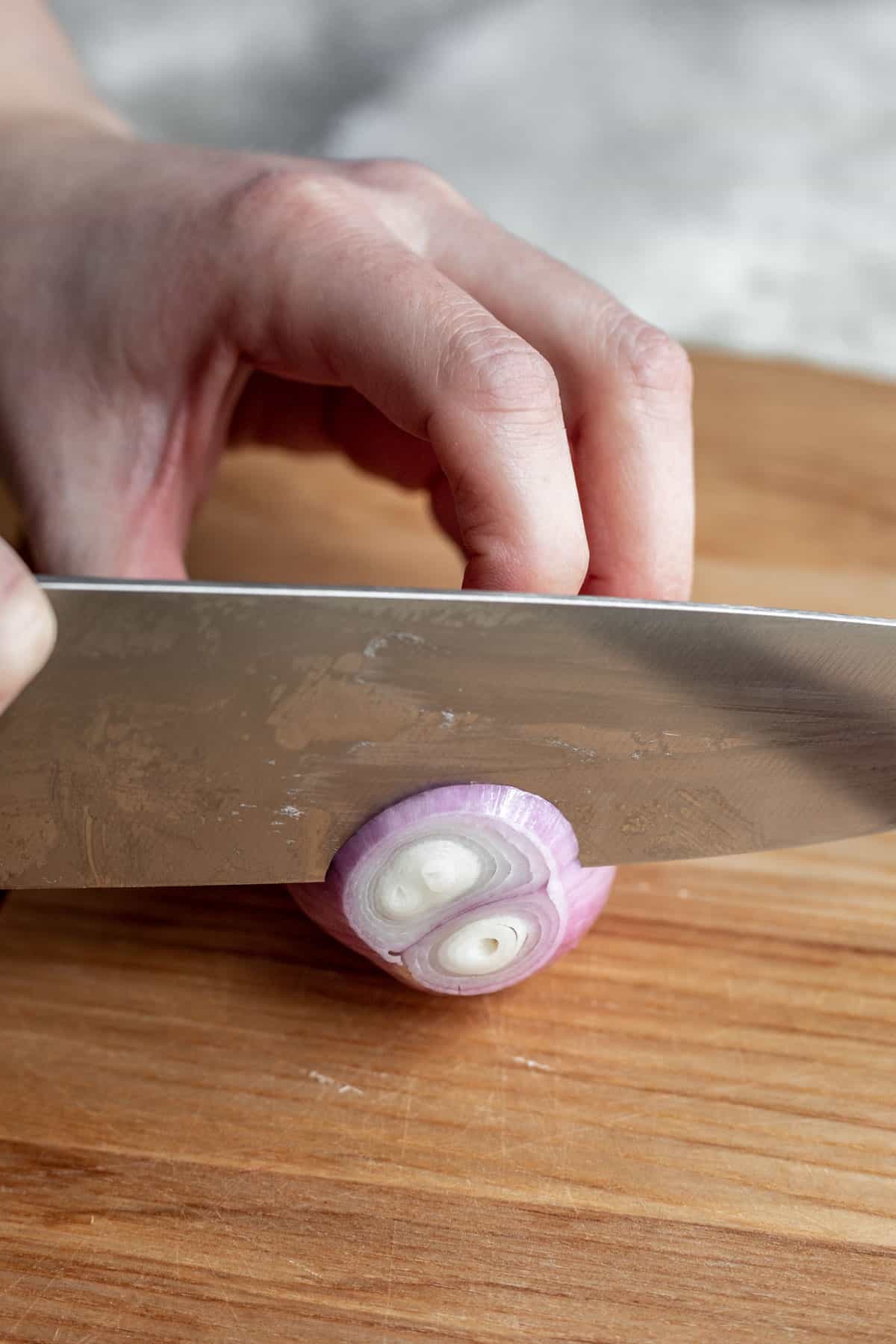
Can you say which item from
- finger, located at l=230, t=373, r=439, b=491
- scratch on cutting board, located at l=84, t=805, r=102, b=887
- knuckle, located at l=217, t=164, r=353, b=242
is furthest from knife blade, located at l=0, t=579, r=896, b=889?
finger, located at l=230, t=373, r=439, b=491

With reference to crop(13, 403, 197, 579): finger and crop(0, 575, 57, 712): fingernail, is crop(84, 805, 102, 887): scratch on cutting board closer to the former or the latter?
crop(0, 575, 57, 712): fingernail

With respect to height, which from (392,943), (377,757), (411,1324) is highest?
(377,757)

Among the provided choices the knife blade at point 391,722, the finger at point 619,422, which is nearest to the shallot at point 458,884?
the knife blade at point 391,722

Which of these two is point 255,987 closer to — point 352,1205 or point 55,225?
point 352,1205

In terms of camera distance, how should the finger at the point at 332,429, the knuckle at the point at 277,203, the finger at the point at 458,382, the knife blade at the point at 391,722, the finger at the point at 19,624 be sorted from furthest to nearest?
1. the finger at the point at 332,429
2. the knuckle at the point at 277,203
3. the finger at the point at 458,382
4. the knife blade at the point at 391,722
5. the finger at the point at 19,624

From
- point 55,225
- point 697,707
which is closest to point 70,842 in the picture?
point 697,707

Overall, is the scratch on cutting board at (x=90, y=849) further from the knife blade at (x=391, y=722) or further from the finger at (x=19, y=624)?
the finger at (x=19, y=624)

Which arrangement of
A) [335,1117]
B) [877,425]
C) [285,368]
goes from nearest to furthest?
[335,1117]
[285,368]
[877,425]
